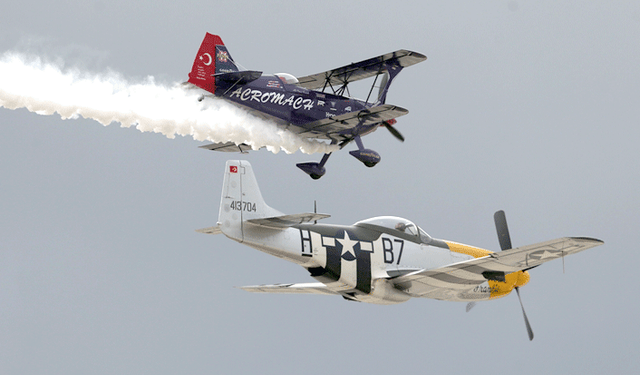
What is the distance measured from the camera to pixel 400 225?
83.8ft

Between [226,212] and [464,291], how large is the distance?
23.8 feet

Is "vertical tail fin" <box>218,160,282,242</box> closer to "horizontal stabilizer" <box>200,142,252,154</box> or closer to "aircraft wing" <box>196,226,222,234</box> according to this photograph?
"aircraft wing" <box>196,226,222,234</box>

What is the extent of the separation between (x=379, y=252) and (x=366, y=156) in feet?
16.3

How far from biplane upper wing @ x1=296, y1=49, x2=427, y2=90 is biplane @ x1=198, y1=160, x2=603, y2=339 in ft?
19.0

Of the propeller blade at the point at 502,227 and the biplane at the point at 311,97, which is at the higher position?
the biplane at the point at 311,97

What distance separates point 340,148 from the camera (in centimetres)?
2997

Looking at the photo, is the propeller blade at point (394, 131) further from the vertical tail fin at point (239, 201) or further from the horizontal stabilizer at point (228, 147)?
the vertical tail fin at point (239, 201)

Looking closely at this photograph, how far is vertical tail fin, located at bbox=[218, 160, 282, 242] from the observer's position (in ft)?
73.9

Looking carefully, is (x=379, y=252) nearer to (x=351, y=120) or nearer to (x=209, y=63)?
(x=351, y=120)

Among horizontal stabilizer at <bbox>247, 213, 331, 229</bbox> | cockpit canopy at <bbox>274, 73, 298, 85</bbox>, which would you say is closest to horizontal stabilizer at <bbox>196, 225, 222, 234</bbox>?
horizontal stabilizer at <bbox>247, 213, 331, 229</bbox>

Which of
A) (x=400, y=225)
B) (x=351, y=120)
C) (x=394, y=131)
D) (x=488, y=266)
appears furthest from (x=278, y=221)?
(x=394, y=131)

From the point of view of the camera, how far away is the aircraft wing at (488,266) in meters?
21.7

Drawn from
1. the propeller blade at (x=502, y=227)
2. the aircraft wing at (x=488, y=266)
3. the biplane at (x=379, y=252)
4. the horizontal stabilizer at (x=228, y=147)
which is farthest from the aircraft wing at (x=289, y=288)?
the propeller blade at (x=502, y=227)

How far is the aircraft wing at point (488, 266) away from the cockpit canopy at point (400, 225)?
126cm
